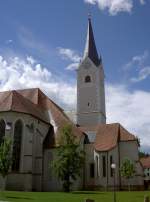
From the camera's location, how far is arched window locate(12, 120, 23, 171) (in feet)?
142

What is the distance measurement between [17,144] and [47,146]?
15.5 ft

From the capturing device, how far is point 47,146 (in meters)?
47.2

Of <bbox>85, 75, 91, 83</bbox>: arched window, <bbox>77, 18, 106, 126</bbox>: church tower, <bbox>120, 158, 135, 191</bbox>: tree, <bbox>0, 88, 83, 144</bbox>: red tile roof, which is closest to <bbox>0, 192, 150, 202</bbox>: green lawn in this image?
<bbox>120, 158, 135, 191</bbox>: tree

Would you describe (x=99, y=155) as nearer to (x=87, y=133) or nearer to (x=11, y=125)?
(x=87, y=133)

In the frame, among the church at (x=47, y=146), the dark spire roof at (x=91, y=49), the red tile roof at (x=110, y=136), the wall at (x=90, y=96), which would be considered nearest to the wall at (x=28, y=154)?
the church at (x=47, y=146)

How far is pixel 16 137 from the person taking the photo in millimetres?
44375

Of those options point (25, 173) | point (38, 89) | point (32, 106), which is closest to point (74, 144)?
point (25, 173)

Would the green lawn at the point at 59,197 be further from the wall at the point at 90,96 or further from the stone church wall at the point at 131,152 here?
the wall at the point at 90,96

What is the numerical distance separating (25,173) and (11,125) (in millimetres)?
6088

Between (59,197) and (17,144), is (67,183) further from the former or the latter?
(59,197)

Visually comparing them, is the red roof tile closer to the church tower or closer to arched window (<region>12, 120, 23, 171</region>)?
arched window (<region>12, 120, 23, 171</region>)

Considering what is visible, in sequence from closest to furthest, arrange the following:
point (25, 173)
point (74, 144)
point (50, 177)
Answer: point (74, 144) → point (25, 173) → point (50, 177)

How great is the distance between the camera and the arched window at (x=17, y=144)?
43.2 m

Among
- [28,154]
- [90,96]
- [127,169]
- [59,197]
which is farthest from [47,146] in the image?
[90,96]
